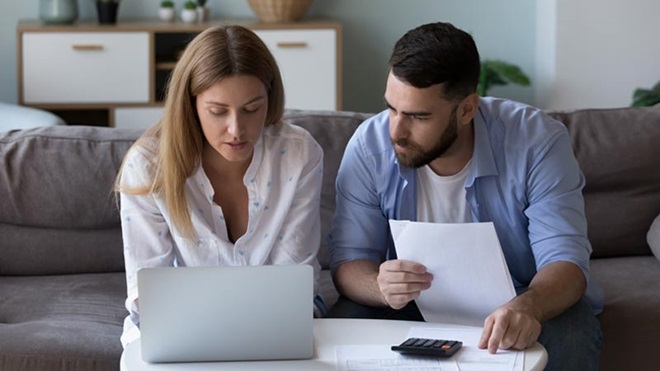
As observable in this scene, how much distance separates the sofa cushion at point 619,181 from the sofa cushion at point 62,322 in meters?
1.21

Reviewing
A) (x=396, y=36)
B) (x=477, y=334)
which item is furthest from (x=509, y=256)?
(x=396, y=36)

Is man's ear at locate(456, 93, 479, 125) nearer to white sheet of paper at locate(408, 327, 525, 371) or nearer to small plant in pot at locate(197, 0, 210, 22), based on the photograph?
white sheet of paper at locate(408, 327, 525, 371)

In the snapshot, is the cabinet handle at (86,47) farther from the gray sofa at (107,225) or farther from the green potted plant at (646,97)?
the green potted plant at (646,97)

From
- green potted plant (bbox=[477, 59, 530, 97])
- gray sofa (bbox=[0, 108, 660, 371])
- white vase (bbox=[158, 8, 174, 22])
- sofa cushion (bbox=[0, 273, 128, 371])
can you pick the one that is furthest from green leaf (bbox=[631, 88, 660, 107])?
sofa cushion (bbox=[0, 273, 128, 371])

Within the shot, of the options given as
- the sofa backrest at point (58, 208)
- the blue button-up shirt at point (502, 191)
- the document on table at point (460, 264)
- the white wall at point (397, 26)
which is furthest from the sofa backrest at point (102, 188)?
the white wall at point (397, 26)

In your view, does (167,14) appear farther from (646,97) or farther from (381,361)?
(381,361)

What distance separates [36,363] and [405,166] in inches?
33.9

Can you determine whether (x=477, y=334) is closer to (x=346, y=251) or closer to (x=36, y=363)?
(x=346, y=251)

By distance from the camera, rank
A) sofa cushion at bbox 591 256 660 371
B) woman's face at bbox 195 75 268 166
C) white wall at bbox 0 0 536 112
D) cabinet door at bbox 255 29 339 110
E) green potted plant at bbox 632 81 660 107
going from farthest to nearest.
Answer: white wall at bbox 0 0 536 112, cabinet door at bbox 255 29 339 110, green potted plant at bbox 632 81 660 107, sofa cushion at bbox 591 256 660 371, woman's face at bbox 195 75 268 166

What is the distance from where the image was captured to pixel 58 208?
2.85 metres

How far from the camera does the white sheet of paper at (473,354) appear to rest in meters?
1.87

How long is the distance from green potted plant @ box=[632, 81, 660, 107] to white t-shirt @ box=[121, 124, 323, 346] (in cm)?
280

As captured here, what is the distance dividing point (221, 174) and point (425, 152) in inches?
16.6

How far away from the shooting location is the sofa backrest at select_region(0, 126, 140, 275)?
2.85 meters
